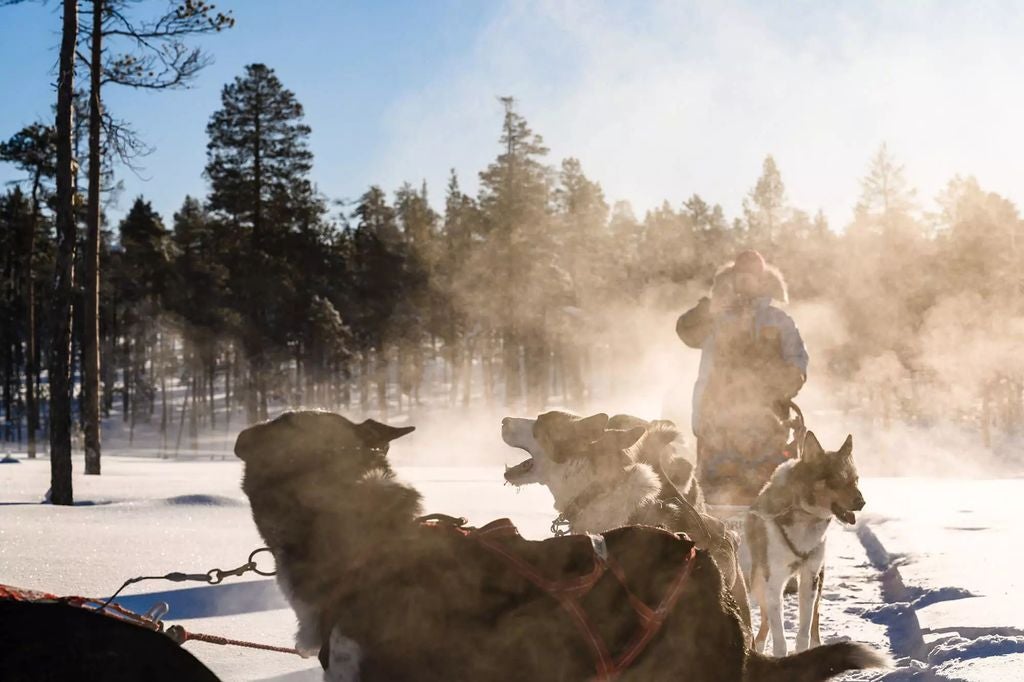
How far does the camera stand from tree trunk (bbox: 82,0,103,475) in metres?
14.4

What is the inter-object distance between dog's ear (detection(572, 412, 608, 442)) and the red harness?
7.34 feet

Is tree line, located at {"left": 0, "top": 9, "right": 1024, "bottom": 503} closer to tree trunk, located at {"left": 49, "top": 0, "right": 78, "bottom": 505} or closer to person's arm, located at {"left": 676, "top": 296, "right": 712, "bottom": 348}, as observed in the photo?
tree trunk, located at {"left": 49, "top": 0, "right": 78, "bottom": 505}

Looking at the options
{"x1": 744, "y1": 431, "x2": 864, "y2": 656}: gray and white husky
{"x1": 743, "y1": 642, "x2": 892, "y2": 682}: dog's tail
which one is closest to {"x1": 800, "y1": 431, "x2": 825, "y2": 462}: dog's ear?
{"x1": 744, "y1": 431, "x2": 864, "y2": 656}: gray and white husky

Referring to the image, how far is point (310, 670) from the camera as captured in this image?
443cm

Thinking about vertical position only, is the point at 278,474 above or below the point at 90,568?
above

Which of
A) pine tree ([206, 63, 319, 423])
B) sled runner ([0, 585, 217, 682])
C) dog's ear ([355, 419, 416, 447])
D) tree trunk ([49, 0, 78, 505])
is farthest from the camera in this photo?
pine tree ([206, 63, 319, 423])

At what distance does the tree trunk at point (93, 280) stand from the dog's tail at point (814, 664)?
14.8 metres

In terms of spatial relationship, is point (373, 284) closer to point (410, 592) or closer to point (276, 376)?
point (276, 376)

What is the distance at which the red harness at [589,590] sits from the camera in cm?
243

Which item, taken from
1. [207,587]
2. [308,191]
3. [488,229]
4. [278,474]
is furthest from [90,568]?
[488,229]

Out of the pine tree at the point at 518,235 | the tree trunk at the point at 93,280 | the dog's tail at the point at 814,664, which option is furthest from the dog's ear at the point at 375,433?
the pine tree at the point at 518,235

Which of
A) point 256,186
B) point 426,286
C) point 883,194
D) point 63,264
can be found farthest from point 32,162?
point 883,194

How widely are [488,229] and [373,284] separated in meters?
8.65

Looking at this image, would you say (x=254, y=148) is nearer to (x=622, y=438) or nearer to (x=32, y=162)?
(x=32, y=162)
